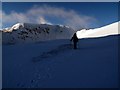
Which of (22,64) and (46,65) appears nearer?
(46,65)

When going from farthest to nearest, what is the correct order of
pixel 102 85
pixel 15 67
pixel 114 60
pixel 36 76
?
pixel 15 67, pixel 114 60, pixel 36 76, pixel 102 85

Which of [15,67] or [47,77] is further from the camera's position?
[15,67]

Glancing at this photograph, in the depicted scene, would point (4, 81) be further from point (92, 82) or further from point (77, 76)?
point (92, 82)

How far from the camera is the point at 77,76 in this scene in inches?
542

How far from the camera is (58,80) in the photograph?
13.5 m

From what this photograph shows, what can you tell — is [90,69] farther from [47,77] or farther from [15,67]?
[15,67]

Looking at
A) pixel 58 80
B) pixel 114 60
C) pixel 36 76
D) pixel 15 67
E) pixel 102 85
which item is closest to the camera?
pixel 102 85

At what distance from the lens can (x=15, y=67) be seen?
1748 centimetres

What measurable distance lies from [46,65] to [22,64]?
7.87ft

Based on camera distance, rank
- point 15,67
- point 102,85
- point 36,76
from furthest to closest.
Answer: point 15,67, point 36,76, point 102,85

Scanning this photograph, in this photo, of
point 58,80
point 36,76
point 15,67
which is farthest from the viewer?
point 15,67

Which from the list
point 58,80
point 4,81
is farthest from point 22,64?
point 58,80

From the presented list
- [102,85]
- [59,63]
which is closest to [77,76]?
[102,85]

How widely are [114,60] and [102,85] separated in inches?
172
